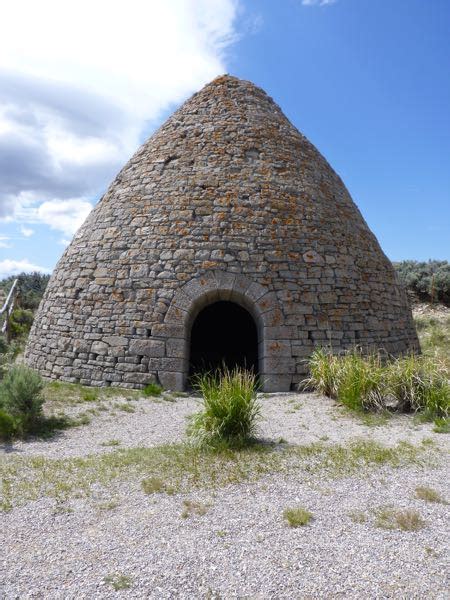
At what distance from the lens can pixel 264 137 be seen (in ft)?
31.6

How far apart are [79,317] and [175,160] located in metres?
3.78

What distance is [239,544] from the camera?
10.2 feet

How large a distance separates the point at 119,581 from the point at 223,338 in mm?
9491

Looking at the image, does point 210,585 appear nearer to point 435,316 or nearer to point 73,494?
point 73,494

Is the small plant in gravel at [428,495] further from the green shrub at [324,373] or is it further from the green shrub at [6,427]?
the green shrub at [6,427]

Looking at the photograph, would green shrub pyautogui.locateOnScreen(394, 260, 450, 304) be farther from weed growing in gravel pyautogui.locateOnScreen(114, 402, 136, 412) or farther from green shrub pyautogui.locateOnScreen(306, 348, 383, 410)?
weed growing in gravel pyautogui.locateOnScreen(114, 402, 136, 412)

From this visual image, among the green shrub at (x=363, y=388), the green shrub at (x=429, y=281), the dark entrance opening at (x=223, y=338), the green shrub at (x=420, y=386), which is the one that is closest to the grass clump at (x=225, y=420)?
the green shrub at (x=363, y=388)

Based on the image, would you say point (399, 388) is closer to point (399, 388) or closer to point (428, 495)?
point (399, 388)

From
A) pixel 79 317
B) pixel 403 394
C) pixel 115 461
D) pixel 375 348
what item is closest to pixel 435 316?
pixel 375 348

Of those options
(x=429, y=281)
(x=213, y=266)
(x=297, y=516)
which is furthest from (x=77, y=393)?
(x=429, y=281)

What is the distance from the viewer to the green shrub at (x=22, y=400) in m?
5.81

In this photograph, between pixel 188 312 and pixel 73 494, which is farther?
pixel 188 312

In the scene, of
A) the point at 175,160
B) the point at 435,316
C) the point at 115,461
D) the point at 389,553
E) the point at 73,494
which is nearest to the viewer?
the point at 389,553

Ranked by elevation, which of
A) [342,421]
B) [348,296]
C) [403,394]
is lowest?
[342,421]
